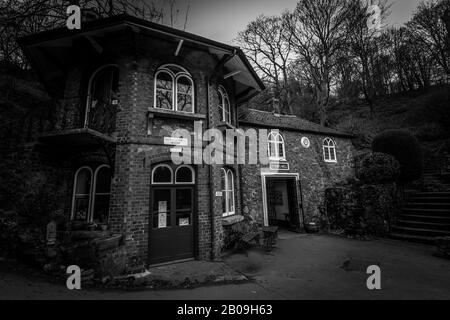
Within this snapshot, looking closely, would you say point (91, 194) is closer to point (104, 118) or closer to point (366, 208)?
point (104, 118)

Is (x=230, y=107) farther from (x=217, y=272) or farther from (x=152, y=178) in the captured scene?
(x=217, y=272)

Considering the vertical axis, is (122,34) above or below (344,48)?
below

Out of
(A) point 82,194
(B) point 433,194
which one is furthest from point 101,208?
(B) point 433,194

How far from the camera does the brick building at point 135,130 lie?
620 centimetres

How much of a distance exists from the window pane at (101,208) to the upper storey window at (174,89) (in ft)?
11.4

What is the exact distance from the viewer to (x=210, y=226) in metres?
7.17

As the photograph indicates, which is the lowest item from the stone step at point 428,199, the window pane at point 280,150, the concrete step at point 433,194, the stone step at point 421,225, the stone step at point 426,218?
the stone step at point 421,225

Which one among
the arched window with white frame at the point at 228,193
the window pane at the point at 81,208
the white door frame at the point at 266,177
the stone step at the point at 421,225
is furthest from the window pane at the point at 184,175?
the stone step at the point at 421,225

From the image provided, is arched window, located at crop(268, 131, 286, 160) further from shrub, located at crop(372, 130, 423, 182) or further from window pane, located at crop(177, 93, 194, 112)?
shrub, located at crop(372, 130, 423, 182)

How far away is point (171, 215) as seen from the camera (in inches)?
267

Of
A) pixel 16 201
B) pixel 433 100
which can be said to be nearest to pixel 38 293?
pixel 16 201

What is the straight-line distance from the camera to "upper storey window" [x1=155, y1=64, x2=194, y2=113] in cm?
728

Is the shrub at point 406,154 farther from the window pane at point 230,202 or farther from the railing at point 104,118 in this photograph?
the railing at point 104,118
